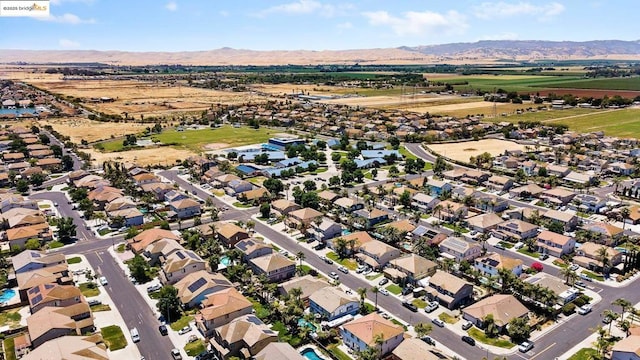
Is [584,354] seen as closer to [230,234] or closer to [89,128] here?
[230,234]

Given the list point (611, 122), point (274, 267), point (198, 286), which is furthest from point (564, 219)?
point (611, 122)

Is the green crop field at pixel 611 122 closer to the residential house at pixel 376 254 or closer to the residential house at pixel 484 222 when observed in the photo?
the residential house at pixel 484 222

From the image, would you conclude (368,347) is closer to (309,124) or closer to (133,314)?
(133,314)

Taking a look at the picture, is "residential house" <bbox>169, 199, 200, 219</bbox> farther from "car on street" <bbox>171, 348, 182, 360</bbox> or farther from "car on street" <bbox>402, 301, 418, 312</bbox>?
"car on street" <bbox>402, 301, 418, 312</bbox>

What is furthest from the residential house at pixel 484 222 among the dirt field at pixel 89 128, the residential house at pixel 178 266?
the dirt field at pixel 89 128

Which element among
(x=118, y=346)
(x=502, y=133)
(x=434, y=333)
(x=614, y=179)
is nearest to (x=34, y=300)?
(x=118, y=346)

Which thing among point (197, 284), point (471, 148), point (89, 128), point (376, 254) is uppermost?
point (89, 128)
